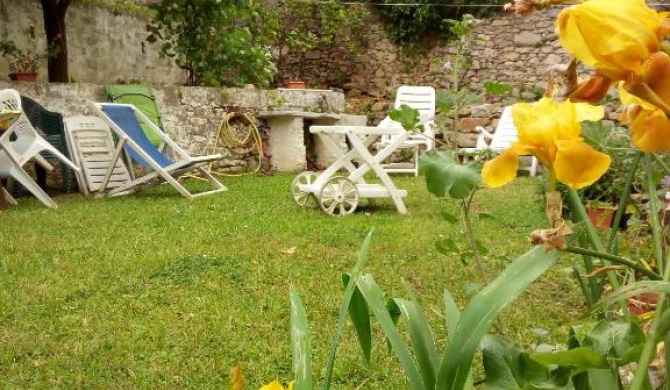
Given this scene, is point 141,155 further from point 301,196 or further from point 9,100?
point 301,196

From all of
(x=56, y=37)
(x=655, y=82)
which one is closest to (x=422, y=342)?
(x=655, y=82)

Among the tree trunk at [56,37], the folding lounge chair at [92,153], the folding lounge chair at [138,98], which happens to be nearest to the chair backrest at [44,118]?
the folding lounge chair at [92,153]

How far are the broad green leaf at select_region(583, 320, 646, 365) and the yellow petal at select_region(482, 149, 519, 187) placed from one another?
114 millimetres

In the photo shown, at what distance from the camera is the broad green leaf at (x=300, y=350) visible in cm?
49

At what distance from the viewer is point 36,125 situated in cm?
596

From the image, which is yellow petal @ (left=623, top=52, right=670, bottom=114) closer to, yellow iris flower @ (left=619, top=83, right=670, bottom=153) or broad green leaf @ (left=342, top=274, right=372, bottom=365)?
yellow iris flower @ (left=619, top=83, right=670, bottom=153)

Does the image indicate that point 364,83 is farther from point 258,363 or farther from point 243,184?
point 258,363

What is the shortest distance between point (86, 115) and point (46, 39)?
200 centimetres

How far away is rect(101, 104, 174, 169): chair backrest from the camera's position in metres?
5.64

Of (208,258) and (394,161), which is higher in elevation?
(208,258)

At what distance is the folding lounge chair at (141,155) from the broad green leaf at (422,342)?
479cm

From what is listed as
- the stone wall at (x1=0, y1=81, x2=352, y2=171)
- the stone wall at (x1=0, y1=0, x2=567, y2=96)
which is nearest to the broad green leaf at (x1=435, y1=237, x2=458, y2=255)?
the stone wall at (x1=0, y1=81, x2=352, y2=171)

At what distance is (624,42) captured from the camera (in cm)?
32

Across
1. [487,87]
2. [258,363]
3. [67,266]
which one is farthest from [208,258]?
[487,87]
